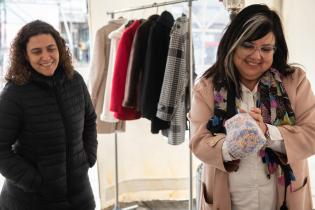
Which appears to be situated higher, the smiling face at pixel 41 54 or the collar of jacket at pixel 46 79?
the smiling face at pixel 41 54

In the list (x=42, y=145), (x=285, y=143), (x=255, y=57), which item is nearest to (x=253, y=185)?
(x=285, y=143)

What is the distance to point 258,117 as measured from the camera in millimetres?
1129

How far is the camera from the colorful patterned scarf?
47.9 inches

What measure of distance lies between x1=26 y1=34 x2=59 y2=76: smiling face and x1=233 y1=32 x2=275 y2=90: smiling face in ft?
2.61

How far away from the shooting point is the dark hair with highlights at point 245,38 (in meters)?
1.20

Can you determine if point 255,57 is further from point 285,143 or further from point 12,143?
point 12,143

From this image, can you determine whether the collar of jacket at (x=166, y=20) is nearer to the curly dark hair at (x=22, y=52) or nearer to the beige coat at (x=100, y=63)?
the beige coat at (x=100, y=63)

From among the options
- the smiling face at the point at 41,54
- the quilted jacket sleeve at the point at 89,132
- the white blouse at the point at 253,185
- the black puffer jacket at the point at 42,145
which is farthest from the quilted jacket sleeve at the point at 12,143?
the white blouse at the point at 253,185

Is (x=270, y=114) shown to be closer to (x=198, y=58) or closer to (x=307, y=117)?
(x=307, y=117)

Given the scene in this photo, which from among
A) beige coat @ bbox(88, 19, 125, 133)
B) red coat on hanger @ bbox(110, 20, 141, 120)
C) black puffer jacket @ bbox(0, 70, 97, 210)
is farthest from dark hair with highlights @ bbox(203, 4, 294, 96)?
beige coat @ bbox(88, 19, 125, 133)

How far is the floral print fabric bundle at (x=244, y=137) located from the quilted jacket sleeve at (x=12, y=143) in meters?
0.85

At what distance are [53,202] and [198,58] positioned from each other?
1.89 metres

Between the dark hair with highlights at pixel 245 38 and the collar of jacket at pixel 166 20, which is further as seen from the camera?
the collar of jacket at pixel 166 20

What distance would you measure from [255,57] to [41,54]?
0.89 m
